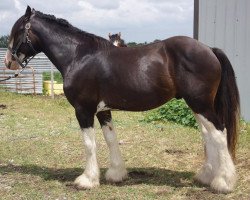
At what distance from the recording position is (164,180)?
5.61 m

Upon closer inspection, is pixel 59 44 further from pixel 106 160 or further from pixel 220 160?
pixel 220 160

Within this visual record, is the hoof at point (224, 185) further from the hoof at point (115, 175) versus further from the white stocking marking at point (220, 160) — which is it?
the hoof at point (115, 175)

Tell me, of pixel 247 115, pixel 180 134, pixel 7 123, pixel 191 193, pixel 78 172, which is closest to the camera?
pixel 191 193

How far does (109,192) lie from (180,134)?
336 cm

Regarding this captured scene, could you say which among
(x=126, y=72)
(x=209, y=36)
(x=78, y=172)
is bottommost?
(x=78, y=172)

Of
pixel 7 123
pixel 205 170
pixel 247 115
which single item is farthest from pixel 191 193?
pixel 7 123

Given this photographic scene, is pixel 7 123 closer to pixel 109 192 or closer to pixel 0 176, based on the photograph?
pixel 0 176

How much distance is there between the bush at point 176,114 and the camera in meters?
9.01

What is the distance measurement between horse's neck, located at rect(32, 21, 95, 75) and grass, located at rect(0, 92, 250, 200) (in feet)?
5.10

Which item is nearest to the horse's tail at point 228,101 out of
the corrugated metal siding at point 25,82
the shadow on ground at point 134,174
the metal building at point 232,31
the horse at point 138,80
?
the horse at point 138,80

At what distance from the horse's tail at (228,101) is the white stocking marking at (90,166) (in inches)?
62.8

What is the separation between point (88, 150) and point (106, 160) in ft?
4.90

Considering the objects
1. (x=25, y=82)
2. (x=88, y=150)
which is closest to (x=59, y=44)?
(x=88, y=150)

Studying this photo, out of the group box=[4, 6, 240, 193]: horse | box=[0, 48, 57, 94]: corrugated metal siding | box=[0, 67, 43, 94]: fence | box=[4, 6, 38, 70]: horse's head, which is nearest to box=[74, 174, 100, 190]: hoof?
box=[4, 6, 240, 193]: horse
